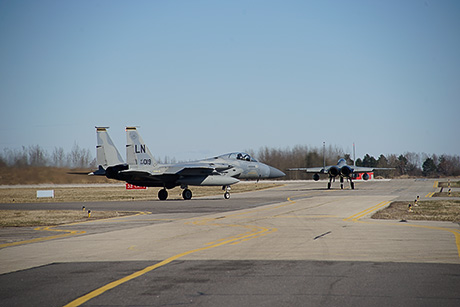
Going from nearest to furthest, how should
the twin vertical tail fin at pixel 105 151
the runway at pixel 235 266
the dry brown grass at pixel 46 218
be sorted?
the runway at pixel 235 266, the dry brown grass at pixel 46 218, the twin vertical tail fin at pixel 105 151

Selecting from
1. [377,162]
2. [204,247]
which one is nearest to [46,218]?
[204,247]

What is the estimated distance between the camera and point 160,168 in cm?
3603

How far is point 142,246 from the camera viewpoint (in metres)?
12.6

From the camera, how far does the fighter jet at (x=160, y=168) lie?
1350 inches

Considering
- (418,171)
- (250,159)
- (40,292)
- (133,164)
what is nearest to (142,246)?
(40,292)

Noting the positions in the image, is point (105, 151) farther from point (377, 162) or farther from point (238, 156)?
point (377, 162)

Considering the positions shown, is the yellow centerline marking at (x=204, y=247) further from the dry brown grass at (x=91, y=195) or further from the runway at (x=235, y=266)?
the dry brown grass at (x=91, y=195)

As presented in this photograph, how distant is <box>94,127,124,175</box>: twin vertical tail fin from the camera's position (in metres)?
34.2

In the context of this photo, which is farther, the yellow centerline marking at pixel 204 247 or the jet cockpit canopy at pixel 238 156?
the jet cockpit canopy at pixel 238 156

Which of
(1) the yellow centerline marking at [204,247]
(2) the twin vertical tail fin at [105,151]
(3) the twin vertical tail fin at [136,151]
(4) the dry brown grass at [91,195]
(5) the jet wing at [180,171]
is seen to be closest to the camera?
(1) the yellow centerline marking at [204,247]

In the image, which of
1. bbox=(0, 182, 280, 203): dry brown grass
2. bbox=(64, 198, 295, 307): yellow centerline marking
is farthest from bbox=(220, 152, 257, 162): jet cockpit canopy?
bbox=(64, 198, 295, 307): yellow centerline marking

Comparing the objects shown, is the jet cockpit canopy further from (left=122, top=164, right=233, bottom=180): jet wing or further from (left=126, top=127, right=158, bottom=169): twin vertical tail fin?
(left=126, top=127, right=158, bottom=169): twin vertical tail fin

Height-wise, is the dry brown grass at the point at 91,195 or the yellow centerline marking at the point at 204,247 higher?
the dry brown grass at the point at 91,195

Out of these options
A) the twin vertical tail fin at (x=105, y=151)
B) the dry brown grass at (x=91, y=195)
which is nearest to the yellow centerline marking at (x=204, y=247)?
the twin vertical tail fin at (x=105, y=151)
